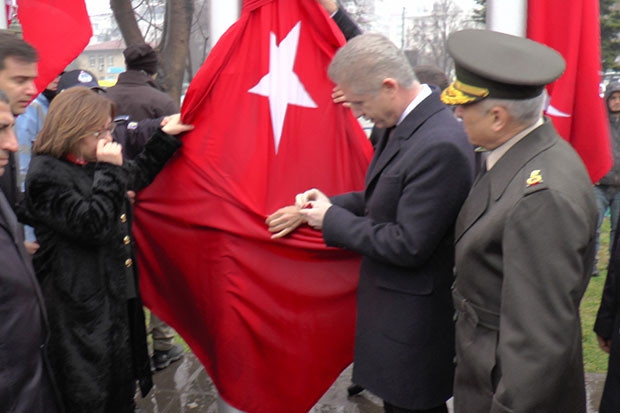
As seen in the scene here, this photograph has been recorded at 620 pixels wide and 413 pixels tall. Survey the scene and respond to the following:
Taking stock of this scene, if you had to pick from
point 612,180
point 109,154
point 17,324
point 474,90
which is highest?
point 474,90

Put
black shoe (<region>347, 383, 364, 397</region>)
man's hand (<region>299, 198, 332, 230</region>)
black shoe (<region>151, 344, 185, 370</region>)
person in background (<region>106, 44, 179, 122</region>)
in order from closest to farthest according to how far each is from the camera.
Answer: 1. man's hand (<region>299, 198, 332, 230</region>)
2. black shoe (<region>347, 383, 364, 397</region>)
3. person in background (<region>106, 44, 179, 122</region>)
4. black shoe (<region>151, 344, 185, 370</region>)

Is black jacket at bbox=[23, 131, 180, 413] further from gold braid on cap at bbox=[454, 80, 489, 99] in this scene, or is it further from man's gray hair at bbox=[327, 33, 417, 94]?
gold braid on cap at bbox=[454, 80, 489, 99]

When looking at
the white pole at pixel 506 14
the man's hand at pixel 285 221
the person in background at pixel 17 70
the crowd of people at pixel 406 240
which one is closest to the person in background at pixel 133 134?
the crowd of people at pixel 406 240

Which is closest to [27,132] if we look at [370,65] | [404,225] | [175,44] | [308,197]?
[308,197]

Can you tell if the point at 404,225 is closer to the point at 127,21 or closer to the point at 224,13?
the point at 224,13

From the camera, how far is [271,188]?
10.2 ft

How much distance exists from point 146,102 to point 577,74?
2.83m

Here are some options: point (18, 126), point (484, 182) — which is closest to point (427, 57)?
point (18, 126)

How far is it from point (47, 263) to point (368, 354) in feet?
4.49

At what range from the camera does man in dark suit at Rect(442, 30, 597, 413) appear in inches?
77.0

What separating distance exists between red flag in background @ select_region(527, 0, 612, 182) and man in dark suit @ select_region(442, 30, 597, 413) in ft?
3.07

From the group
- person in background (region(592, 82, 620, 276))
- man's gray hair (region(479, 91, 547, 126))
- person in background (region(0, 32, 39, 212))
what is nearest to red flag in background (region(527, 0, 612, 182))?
man's gray hair (region(479, 91, 547, 126))

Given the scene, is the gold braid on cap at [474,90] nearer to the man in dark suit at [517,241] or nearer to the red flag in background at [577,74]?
the man in dark suit at [517,241]

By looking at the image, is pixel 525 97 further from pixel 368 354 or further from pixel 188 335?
pixel 188 335
